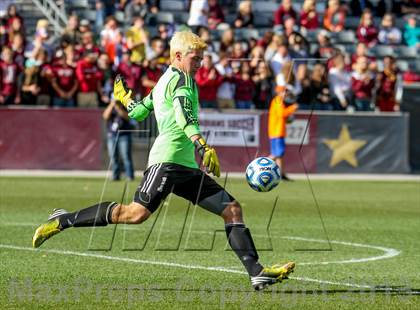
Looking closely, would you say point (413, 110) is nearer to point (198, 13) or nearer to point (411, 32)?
point (411, 32)

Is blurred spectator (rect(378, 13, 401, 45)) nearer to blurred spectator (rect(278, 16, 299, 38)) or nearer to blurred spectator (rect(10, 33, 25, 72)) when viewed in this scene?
blurred spectator (rect(278, 16, 299, 38))

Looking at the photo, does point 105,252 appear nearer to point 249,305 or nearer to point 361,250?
point 361,250

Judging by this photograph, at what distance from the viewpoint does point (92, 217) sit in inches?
375

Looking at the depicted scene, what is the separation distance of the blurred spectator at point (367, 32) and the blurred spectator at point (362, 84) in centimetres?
302

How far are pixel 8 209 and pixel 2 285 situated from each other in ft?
25.2

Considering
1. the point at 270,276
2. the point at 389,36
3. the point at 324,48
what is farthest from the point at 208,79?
the point at 270,276

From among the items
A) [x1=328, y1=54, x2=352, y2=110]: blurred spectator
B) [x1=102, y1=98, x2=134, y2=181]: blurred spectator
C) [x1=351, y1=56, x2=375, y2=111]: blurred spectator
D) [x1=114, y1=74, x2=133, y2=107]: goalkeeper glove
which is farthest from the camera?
[x1=351, y1=56, x2=375, y2=111]: blurred spectator

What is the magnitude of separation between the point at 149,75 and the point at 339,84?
4651mm

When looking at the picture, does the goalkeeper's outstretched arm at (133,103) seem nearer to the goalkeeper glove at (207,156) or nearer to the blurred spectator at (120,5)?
the goalkeeper glove at (207,156)

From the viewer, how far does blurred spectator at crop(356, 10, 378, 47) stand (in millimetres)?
30453

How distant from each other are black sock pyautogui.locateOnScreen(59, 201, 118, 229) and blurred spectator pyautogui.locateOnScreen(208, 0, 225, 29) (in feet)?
64.8

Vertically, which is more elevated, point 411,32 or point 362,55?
point 411,32

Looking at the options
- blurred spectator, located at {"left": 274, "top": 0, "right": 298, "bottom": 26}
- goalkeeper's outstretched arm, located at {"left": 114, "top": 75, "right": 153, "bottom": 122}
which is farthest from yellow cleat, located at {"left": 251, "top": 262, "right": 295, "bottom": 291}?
blurred spectator, located at {"left": 274, "top": 0, "right": 298, "bottom": 26}

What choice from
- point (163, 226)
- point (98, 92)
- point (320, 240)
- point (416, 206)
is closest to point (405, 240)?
point (320, 240)
